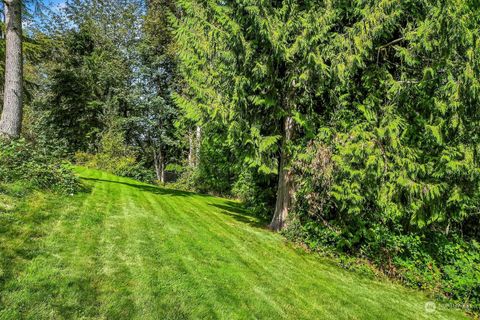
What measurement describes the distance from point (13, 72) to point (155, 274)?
6.00m

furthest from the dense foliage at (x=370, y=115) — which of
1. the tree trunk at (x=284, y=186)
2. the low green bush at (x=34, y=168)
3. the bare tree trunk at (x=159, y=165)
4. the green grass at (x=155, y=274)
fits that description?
the bare tree trunk at (x=159, y=165)

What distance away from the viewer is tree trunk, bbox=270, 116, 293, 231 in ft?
24.3

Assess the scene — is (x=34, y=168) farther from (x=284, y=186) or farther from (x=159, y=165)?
(x=159, y=165)

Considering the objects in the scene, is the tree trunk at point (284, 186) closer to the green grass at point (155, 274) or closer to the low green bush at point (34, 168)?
the green grass at point (155, 274)

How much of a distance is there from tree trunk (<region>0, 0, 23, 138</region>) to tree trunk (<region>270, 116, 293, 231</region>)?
625cm

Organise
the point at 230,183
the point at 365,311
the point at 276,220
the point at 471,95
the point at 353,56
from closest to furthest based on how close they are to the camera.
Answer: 1. the point at 365,311
2. the point at 471,95
3. the point at 353,56
4. the point at 276,220
5. the point at 230,183

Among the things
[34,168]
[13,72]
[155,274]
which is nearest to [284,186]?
[155,274]

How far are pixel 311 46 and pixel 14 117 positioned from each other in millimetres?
6810

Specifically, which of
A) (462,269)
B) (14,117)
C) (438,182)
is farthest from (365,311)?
(14,117)

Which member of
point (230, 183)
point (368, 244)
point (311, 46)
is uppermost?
point (311, 46)

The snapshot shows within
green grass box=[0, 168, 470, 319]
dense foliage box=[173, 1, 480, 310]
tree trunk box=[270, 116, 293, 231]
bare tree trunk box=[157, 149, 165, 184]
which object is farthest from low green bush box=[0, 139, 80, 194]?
bare tree trunk box=[157, 149, 165, 184]

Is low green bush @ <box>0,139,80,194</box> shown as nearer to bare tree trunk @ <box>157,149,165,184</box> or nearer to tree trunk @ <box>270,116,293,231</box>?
tree trunk @ <box>270,116,293,231</box>

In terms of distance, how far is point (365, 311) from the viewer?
166 inches

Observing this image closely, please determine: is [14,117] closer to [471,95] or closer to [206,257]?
[206,257]
